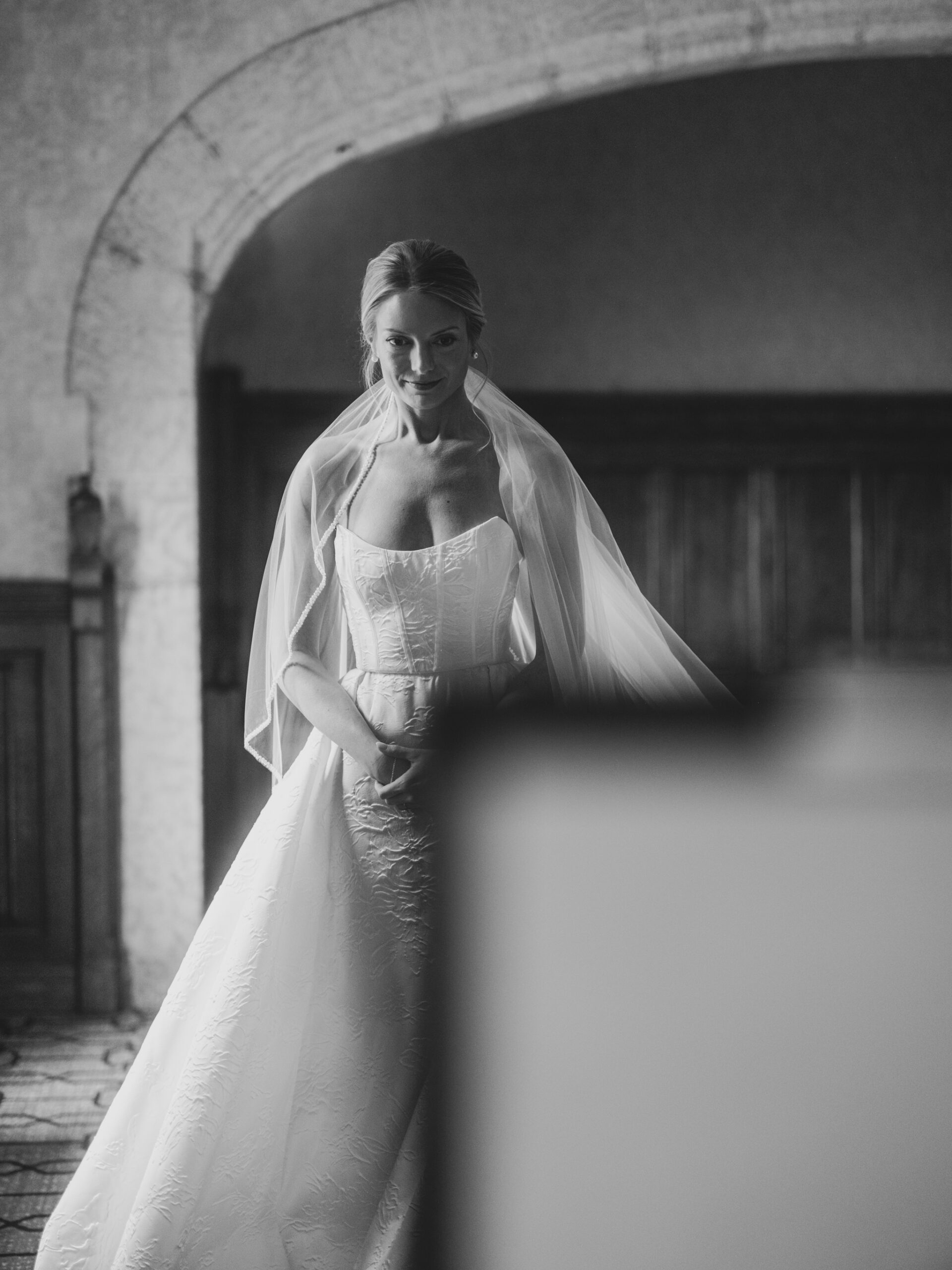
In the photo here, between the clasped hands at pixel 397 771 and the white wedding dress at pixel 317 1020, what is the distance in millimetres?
66

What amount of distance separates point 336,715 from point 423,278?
67 cm

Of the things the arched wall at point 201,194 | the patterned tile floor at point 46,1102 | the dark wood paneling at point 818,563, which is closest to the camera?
the patterned tile floor at point 46,1102

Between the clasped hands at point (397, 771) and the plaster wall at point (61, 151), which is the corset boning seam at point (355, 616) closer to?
the clasped hands at point (397, 771)

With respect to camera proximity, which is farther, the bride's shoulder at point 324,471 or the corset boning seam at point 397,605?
the bride's shoulder at point 324,471

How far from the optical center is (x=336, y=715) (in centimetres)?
188

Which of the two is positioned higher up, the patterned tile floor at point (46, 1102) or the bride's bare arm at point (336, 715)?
the bride's bare arm at point (336, 715)

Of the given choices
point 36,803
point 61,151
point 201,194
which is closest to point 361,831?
point 36,803

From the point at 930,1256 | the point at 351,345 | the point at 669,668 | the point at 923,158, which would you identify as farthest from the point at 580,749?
the point at 923,158

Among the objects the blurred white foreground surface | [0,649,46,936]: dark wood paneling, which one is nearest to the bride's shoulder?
the blurred white foreground surface

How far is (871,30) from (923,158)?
1.64m

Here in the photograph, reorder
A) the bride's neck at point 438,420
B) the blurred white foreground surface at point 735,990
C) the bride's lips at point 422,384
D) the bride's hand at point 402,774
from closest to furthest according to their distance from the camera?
the blurred white foreground surface at point 735,990, the bride's hand at point 402,774, the bride's lips at point 422,384, the bride's neck at point 438,420

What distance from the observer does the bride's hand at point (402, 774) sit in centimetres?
170

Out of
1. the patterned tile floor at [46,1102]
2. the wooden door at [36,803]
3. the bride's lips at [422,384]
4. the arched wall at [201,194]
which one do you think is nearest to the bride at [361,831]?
the bride's lips at [422,384]

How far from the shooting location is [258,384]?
4953 millimetres
